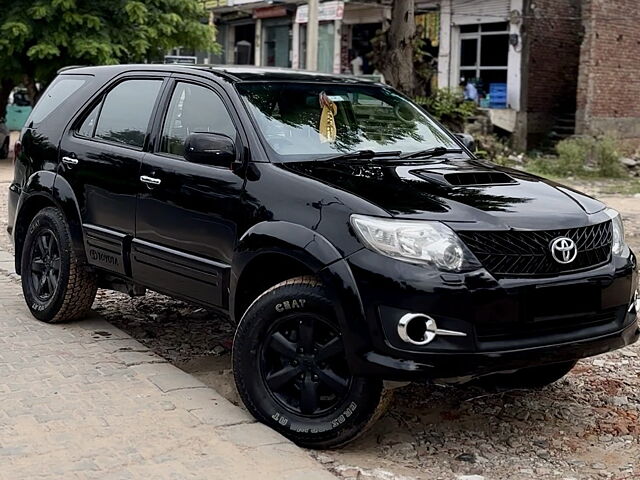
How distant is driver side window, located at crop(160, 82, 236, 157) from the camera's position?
5160 millimetres

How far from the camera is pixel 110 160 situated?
18.8 feet

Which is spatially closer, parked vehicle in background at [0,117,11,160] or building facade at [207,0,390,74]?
parked vehicle in background at [0,117,11,160]

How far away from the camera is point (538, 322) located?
403 cm

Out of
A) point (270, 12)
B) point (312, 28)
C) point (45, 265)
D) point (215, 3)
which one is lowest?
point (45, 265)

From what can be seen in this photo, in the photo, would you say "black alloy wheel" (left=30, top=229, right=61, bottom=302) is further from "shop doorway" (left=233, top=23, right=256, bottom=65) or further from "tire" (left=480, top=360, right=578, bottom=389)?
"shop doorway" (left=233, top=23, right=256, bottom=65)

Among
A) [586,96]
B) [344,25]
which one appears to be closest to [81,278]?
[586,96]

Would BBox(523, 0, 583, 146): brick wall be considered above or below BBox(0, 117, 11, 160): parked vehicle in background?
above

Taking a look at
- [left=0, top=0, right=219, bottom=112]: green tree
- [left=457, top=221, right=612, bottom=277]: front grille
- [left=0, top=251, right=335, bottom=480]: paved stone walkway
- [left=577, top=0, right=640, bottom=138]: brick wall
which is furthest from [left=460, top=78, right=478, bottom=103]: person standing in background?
[left=457, top=221, right=612, bottom=277]: front grille

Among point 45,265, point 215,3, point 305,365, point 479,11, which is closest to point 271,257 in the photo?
point 305,365

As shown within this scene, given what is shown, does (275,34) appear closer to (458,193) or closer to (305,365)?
(458,193)

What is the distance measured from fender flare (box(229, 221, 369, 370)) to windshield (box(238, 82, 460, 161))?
51cm

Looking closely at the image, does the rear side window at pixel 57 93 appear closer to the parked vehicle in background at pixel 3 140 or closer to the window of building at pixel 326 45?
the parked vehicle in background at pixel 3 140

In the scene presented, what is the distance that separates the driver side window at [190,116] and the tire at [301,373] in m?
1.27

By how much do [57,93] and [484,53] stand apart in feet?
63.8
